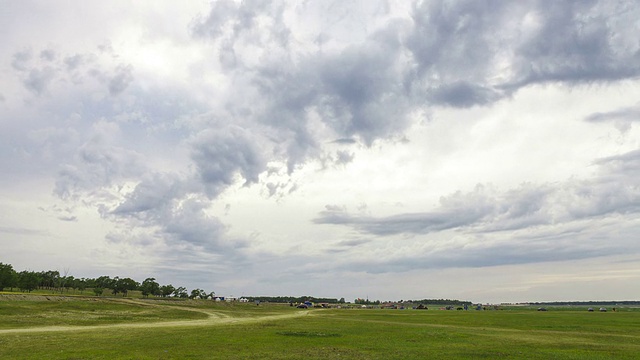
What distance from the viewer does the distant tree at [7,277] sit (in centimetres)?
12862

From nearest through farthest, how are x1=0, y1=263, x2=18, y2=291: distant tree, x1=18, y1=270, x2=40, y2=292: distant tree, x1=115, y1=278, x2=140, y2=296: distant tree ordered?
x1=0, y1=263, x2=18, y2=291: distant tree < x1=18, y1=270, x2=40, y2=292: distant tree < x1=115, y1=278, x2=140, y2=296: distant tree

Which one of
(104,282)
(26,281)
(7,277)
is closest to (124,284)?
(104,282)

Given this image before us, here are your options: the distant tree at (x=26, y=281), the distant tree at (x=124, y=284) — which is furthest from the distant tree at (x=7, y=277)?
the distant tree at (x=124, y=284)

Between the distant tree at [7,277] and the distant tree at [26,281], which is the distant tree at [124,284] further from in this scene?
the distant tree at [7,277]

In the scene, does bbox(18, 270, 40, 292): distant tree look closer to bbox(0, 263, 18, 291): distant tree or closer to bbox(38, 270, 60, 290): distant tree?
bbox(0, 263, 18, 291): distant tree

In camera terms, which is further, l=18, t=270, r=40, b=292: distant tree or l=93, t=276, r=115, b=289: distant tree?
l=93, t=276, r=115, b=289: distant tree

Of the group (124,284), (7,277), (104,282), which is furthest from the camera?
(104,282)

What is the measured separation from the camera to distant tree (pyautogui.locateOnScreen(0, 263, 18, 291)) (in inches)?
5064

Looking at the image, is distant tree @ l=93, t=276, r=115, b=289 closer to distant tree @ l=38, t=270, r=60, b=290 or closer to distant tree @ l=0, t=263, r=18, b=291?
distant tree @ l=38, t=270, r=60, b=290

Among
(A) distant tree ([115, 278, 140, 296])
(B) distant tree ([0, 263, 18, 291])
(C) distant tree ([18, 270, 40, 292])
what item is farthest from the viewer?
(A) distant tree ([115, 278, 140, 296])

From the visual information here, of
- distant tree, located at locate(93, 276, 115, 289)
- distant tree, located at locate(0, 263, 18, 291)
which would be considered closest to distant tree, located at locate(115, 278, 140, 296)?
distant tree, located at locate(93, 276, 115, 289)

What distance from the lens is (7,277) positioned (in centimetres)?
12988

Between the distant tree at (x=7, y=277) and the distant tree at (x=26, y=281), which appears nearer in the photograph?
the distant tree at (x=7, y=277)

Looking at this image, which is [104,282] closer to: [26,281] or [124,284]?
[124,284]
